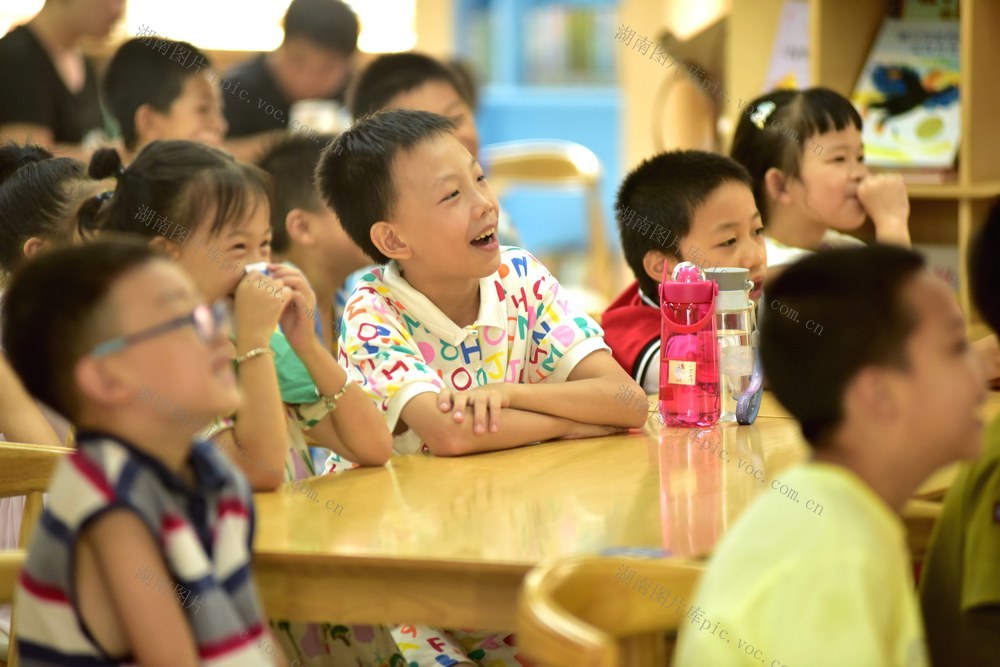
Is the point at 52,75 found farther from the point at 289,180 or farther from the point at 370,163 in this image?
the point at 370,163

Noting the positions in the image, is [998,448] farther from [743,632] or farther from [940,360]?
[743,632]

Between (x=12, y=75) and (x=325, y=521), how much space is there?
297cm

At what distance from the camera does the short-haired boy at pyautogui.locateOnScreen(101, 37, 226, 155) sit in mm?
3426

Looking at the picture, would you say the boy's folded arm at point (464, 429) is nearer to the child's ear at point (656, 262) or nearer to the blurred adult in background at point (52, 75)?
the child's ear at point (656, 262)

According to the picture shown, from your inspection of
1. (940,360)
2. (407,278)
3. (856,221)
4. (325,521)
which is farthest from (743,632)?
(856,221)

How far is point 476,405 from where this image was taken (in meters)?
1.67

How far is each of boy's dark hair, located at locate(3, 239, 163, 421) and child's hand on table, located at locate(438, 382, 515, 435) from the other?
62cm

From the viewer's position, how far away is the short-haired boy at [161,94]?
3426mm

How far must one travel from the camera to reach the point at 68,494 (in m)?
1.06

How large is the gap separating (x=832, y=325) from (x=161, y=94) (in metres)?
2.71

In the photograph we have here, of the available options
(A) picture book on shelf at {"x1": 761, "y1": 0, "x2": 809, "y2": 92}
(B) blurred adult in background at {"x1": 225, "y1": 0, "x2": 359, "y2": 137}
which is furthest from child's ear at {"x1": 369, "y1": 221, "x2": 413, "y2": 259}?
(B) blurred adult in background at {"x1": 225, "y1": 0, "x2": 359, "y2": 137}

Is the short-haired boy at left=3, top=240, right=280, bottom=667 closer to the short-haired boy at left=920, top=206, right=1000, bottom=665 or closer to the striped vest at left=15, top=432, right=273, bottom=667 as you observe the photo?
the striped vest at left=15, top=432, right=273, bottom=667

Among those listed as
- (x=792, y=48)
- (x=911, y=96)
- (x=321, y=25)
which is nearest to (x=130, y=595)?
(x=911, y=96)

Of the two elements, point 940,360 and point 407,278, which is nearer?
point 940,360
